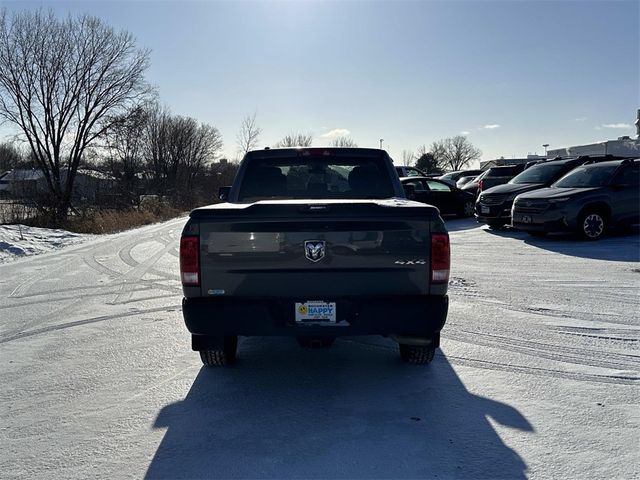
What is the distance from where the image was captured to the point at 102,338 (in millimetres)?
5441

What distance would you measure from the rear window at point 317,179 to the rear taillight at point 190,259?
1778 millimetres

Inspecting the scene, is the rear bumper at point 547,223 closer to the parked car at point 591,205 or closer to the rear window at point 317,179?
the parked car at point 591,205

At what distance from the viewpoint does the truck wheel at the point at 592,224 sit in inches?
439

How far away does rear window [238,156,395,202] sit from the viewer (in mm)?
5398

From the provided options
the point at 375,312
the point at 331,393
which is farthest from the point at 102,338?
the point at 375,312

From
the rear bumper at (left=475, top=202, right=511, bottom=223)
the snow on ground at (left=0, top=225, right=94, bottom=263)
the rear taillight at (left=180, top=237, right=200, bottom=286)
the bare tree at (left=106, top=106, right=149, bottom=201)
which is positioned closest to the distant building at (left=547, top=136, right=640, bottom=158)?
the rear bumper at (left=475, top=202, right=511, bottom=223)

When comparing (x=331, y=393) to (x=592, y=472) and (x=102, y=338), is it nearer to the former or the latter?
(x=592, y=472)

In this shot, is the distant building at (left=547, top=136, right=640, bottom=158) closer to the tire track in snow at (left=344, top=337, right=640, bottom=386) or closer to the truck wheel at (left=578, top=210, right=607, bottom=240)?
the truck wheel at (left=578, top=210, right=607, bottom=240)

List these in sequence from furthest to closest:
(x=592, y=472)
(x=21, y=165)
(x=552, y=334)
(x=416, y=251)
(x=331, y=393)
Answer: (x=21, y=165) → (x=552, y=334) → (x=331, y=393) → (x=416, y=251) → (x=592, y=472)

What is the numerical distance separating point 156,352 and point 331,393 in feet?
6.50

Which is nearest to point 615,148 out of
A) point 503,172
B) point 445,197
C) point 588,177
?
point 503,172

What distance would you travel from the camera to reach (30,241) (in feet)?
45.5

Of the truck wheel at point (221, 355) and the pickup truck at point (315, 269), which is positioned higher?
the pickup truck at point (315, 269)

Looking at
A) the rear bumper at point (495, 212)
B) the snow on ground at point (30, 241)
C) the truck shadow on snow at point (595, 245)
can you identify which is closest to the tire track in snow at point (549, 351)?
the truck shadow on snow at point (595, 245)
